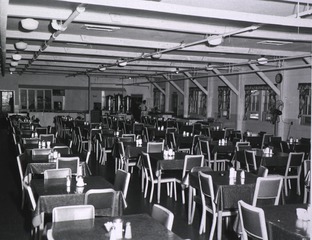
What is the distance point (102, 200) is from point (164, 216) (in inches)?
39.9

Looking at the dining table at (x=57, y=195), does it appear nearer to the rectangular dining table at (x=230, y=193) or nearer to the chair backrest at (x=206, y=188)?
the chair backrest at (x=206, y=188)

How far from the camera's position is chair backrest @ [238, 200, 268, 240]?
2.99 metres

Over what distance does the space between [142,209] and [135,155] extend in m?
1.81

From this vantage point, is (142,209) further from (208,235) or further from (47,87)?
(47,87)

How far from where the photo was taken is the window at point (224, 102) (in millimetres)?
15195

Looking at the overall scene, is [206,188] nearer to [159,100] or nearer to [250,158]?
[250,158]

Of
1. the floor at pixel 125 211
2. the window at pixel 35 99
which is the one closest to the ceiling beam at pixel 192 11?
the floor at pixel 125 211

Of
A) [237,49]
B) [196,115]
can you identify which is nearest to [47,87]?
[196,115]

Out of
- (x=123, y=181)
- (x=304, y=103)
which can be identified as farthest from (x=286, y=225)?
(x=304, y=103)

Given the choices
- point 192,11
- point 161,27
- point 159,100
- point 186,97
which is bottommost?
point 159,100

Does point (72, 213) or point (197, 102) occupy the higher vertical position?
point (197, 102)

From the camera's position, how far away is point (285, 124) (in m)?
12.1

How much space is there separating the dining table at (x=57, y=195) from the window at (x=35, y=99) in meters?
17.2

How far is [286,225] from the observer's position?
9.76ft
